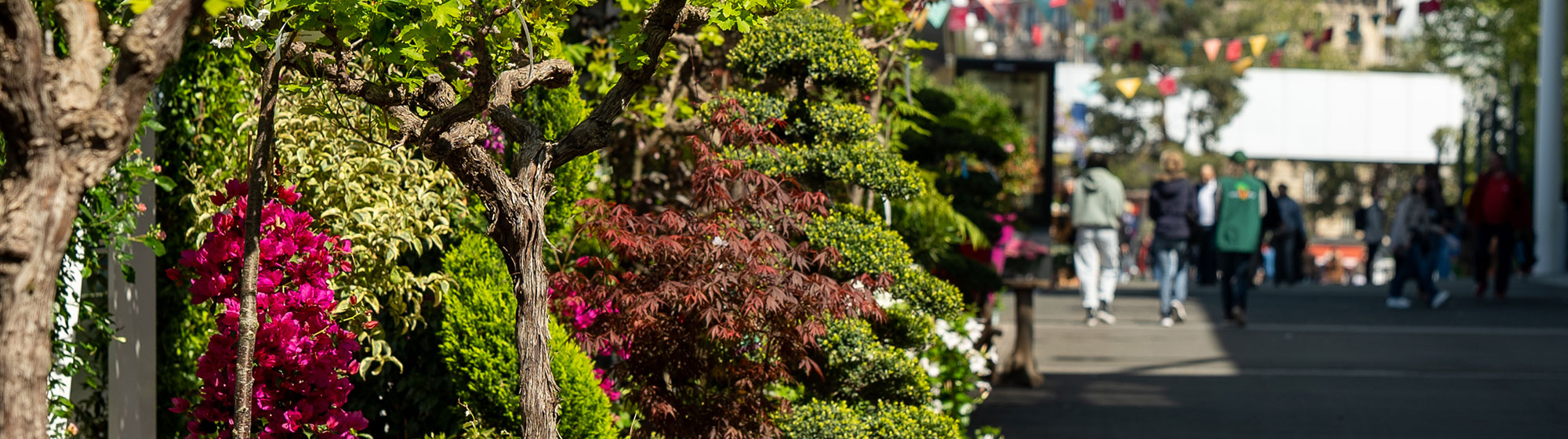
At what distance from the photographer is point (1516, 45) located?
32969mm

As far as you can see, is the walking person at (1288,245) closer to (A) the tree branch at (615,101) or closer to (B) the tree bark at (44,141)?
(A) the tree branch at (615,101)

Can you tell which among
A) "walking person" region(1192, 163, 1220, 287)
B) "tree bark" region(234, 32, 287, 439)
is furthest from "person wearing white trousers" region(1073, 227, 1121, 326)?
"tree bark" region(234, 32, 287, 439)

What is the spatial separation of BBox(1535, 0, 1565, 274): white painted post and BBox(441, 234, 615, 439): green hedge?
20.8m

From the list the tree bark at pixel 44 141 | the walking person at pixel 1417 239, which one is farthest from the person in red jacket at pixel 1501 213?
the tree bark at pixel 44 141

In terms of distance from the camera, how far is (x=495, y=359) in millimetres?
4445

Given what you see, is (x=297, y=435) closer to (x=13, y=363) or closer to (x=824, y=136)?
(x=824, y=136)

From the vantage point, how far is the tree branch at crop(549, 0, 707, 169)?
356cm

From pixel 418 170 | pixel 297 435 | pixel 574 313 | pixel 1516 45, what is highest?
pixel 1516 45

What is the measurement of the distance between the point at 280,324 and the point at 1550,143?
2198 centimetres

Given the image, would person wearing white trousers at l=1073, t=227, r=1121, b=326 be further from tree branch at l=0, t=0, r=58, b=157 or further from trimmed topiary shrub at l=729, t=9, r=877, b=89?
tree branch at l=0, t=0, r=58, b=157

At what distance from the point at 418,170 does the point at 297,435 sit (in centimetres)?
94

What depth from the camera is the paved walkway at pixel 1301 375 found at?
793 centimetres

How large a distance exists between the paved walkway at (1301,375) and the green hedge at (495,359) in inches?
141

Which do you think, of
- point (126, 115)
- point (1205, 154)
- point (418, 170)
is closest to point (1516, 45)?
point (1205, 154)
